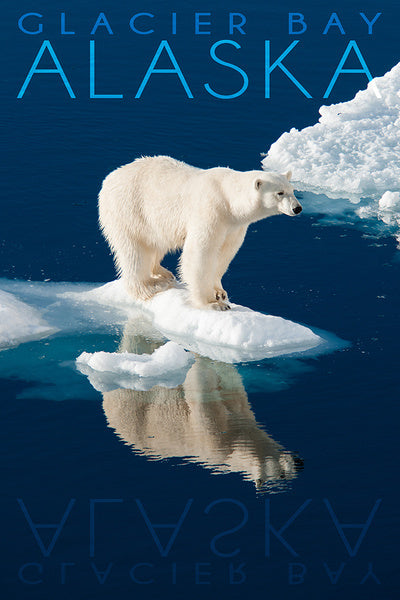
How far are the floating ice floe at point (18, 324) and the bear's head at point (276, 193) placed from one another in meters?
2.59

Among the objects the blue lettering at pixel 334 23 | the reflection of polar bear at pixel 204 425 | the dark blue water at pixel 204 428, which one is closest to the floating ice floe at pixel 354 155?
the dark blue water at pixel 204 428

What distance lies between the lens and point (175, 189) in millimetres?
10469

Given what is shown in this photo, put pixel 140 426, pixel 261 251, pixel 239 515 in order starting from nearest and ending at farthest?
pixel 239 515 → pixel 140 426 → pixel 261 251

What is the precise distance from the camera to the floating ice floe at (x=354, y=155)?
44.6ft

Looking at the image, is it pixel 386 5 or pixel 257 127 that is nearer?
pixel 257 127

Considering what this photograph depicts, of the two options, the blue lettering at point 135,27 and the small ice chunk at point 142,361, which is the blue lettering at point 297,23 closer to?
the blue lettering at point 135,27

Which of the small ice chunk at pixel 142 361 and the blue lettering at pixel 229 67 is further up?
the blue lettering at pixel 229 67

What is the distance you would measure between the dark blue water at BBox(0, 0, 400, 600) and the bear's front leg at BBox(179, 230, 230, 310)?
63cm

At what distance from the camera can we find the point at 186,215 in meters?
10.4

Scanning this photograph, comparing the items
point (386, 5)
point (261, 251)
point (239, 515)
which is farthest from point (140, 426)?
point (386, 5)

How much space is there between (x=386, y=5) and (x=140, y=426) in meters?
13.4

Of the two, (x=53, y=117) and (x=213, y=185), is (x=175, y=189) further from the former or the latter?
(x=53, y=117)

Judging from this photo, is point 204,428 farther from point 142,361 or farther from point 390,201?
point 390,201

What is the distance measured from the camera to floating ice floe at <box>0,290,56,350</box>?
10.3 meters
